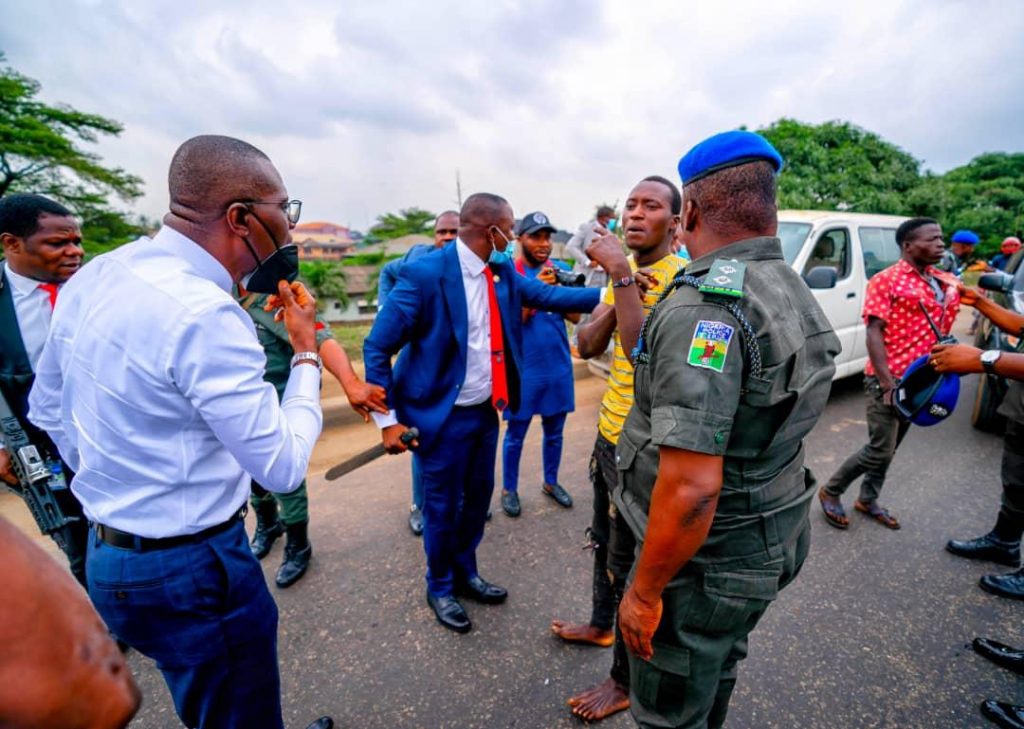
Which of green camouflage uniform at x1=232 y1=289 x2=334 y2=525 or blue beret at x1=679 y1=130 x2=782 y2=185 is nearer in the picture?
blue beret at x1=679 y1=130 x2=782 y2=185

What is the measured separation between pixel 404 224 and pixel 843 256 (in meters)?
52.4

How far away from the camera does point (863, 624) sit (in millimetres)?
2480

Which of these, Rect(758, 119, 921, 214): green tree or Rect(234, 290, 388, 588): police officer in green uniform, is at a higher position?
Rect(758, 119, 921, 214): green tree

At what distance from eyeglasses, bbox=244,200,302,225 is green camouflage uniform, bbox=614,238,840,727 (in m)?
1.07

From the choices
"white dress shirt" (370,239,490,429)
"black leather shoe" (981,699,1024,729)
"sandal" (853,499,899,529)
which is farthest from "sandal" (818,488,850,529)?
"white dress shirt" (370,239,490,429)

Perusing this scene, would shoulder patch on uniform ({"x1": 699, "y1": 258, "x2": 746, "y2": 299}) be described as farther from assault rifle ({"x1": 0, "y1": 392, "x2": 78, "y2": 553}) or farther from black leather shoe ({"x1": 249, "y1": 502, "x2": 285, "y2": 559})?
black leather shoe ({"x1": 249, "y1": 502, "x2": 285, "y2": 559})

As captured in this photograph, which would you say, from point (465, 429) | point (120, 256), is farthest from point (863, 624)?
point (120, 256)

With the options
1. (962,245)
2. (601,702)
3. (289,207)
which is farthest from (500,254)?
(962,245)

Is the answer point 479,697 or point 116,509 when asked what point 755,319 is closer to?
point 116,509

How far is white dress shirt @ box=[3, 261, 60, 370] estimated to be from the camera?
2.19 metres

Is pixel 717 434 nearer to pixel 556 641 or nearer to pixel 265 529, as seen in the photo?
pixel 556 641

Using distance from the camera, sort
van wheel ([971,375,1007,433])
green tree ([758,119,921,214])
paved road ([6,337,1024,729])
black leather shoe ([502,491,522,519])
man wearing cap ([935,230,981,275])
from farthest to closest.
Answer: green tree ([758,119,921,214]) < man wearing cap ([935,230,981,275]) < van wheel ([971,375,1007,433]) < black leather shoe ([502,491,522,519]) < paved road ([6,337,1024,729])

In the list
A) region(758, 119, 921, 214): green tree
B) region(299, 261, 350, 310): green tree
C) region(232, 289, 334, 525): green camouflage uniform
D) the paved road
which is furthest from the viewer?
region(299, 261, 350, 310): green tree

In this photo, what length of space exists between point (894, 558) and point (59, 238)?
4.79m
